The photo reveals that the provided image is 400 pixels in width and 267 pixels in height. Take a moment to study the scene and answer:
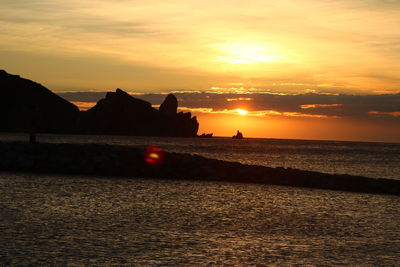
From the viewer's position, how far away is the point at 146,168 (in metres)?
34.9

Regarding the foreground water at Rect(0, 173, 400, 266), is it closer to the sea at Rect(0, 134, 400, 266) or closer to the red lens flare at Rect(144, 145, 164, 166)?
the sea at Rect(0, 134, 400, 266)

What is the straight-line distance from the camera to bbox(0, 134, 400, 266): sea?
38.6 feet

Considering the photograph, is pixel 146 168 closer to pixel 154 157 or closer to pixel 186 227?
pixel 154 157

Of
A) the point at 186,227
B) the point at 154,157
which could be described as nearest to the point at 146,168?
the point at 154,157

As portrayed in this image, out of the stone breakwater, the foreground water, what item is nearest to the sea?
the foreground water

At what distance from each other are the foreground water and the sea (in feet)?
0.08

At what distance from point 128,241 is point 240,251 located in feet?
9.66

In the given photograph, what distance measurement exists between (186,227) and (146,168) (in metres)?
19.7

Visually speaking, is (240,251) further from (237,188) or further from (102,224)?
(237,188)

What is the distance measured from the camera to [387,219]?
19203mm

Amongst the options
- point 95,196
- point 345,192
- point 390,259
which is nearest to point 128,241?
point 390,259

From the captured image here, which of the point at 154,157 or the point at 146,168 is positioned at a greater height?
the point at 154,157

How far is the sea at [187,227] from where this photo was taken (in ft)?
38.6

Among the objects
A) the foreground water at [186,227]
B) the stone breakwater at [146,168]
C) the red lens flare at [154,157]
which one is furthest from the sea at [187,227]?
the red lens flare at [154,157]
